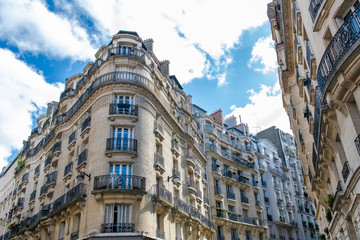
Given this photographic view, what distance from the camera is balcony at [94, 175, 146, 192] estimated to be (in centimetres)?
1648

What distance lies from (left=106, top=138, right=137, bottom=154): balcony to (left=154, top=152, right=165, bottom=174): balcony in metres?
1.96

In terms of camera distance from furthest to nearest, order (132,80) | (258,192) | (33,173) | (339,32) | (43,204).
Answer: (258,192)
(33,173)
(43,204)
(132,80)
(339,32)

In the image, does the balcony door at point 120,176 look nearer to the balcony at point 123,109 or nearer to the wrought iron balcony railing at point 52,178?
the balcony at point 123,109

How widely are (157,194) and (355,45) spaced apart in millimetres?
13027

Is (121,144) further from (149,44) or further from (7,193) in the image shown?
(7,193)

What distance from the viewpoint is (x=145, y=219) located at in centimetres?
1655

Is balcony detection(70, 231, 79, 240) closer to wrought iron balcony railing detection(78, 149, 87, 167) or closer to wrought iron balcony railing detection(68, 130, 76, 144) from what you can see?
wrought iron balcony railing detection(78, 149, 87, 167)

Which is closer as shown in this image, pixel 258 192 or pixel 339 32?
pixel 339 32

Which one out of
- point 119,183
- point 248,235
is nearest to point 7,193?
point 119,183

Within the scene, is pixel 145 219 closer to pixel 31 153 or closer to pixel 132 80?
pixel 132 80

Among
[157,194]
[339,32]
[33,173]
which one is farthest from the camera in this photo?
[33,173]

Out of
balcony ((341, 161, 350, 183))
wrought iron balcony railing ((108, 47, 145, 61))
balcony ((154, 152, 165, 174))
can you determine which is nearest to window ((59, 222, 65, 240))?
balcony ((154, 152, 165, 174))

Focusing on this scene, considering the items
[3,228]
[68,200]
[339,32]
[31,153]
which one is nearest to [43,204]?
[68,200]

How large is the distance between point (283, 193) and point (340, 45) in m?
34.5
